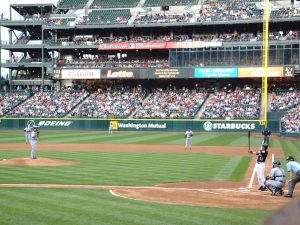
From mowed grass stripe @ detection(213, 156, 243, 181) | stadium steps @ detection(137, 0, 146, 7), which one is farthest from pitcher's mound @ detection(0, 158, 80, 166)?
stadium steps @ detection(137, 0, 146, 7)

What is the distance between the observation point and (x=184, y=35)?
6688cm

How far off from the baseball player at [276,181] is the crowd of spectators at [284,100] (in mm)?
38721

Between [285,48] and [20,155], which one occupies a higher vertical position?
[285,48]

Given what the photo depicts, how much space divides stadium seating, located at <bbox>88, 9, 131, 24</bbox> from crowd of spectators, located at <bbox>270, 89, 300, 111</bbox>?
23.5 metres

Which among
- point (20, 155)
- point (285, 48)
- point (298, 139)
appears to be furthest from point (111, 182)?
point (285, 48)

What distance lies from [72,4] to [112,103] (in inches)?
845

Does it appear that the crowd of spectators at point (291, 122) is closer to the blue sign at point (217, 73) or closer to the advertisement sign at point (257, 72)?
the advertisement sign at point (257, 72)

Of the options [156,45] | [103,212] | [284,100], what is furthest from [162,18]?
[103,212]

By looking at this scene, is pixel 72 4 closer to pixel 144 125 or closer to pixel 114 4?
pixel 114 4

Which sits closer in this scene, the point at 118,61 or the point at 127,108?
the point at 127,108

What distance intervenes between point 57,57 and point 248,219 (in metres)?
63.7

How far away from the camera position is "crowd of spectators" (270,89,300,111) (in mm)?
52969

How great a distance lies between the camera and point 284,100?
54656mm

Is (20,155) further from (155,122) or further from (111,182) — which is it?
(155,122)
